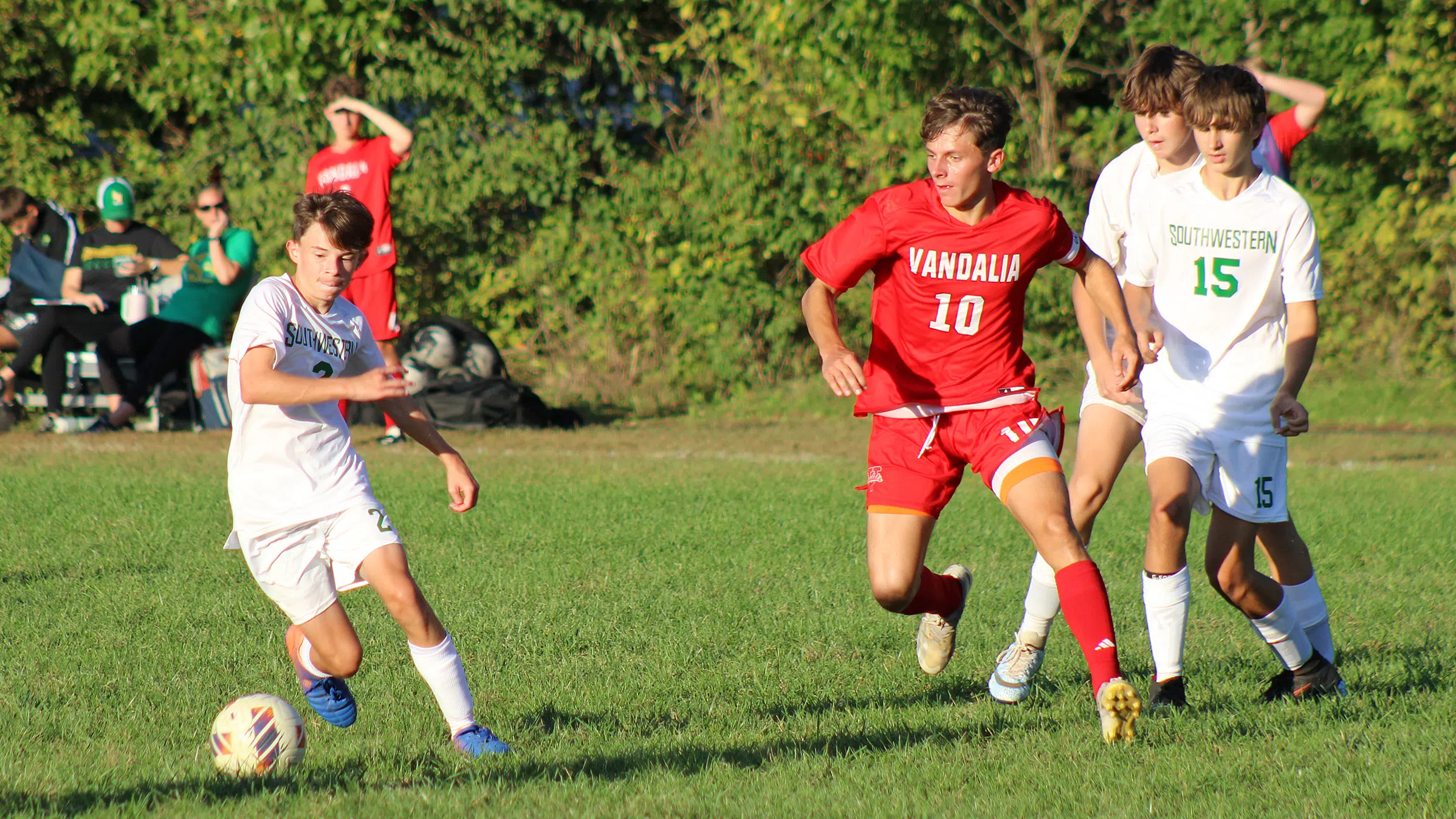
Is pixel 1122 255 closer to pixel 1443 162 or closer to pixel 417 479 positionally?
pixel 417 479

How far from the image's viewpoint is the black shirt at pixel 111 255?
12000mm

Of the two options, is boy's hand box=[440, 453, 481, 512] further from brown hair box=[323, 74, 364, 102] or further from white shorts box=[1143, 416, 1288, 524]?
brown hair box=[323, 74, 364, 102]

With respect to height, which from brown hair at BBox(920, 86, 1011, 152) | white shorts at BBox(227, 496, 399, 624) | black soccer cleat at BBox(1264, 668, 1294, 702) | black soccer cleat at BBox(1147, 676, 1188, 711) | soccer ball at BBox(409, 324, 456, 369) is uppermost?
brown hair at BBox(920, 86, 1011, 152)

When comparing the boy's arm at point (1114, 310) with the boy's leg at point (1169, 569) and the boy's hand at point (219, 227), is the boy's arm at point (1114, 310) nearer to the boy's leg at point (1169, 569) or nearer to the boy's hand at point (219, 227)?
the boy's leg at point (1169, 569)

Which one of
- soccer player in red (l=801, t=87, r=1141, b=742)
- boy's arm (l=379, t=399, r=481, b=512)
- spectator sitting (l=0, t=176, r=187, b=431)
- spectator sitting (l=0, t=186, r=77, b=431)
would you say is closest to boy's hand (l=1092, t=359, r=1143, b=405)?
soccer player in red (l=801, t=87, r=1141, b=742)

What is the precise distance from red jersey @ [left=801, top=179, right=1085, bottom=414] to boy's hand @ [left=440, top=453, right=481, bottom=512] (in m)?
1.28

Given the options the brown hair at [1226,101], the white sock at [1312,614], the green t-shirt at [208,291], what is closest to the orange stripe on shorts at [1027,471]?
the white sock at [1312,614]

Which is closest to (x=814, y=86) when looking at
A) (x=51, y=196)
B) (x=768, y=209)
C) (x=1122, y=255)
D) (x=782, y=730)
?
(x=768, y=209)

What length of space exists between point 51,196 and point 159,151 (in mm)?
1812

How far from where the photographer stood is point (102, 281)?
1207 centimetres

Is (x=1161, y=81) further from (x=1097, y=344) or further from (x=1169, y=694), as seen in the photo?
(x=1169, y=694)

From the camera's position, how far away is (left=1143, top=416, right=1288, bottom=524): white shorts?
15.2 feet

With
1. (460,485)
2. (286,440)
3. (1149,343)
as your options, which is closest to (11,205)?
(286,440)

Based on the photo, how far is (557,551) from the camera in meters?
7.11
